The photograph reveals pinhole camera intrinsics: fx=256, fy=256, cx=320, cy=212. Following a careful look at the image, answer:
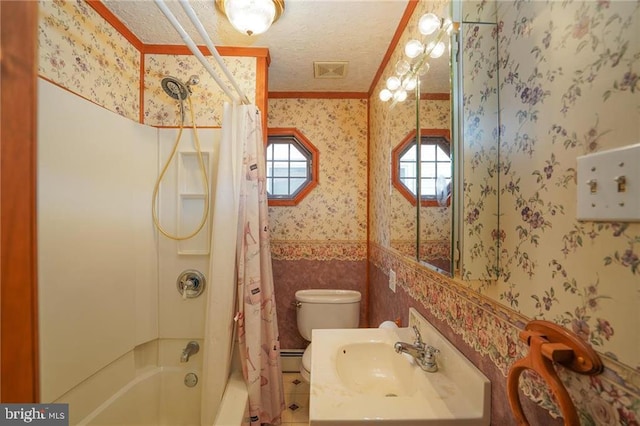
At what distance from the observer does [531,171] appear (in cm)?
55

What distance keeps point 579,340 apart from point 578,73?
464mm

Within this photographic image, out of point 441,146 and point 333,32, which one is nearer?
point 441,146

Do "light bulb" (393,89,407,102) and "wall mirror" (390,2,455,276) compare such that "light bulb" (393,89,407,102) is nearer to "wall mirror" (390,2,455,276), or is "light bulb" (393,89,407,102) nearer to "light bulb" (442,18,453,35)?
"wall mirror" (390,2,455,276)

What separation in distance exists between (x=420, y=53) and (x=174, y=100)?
1.42 m

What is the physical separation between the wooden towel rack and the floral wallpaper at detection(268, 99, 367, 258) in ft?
5.50

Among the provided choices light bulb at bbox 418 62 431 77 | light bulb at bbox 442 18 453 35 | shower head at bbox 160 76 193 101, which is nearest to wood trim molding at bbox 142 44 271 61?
shower head at bbox 160 76 193 101

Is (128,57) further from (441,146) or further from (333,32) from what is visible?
(441,146)

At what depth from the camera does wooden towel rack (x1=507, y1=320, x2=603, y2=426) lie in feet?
1.36

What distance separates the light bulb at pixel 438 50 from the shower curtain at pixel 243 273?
0.93 m

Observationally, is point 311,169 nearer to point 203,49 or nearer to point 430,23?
point 203,49

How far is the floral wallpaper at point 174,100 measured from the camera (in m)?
1.58

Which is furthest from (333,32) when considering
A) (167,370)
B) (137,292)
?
(167,370)

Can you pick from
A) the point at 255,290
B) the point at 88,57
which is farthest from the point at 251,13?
the point at 255,290

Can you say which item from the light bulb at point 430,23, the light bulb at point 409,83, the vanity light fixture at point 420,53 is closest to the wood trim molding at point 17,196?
the vanity light fixture at point 420,53
